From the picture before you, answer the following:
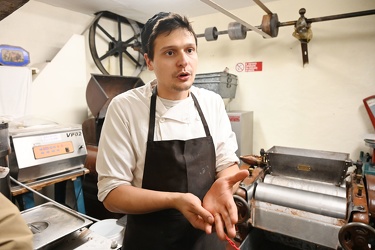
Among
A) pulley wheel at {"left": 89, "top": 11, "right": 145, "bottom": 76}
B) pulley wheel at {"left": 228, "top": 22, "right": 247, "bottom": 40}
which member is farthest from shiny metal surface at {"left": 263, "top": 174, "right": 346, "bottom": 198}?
pulley wheel at {"left": 89, "top": 11, "right": 145, "bottom": 76}

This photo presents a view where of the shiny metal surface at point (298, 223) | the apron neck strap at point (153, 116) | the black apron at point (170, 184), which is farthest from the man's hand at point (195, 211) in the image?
the shiny metal surface at point (298, 223)

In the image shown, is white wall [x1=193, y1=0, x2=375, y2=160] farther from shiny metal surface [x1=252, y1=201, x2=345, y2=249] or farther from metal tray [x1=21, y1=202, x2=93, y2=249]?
metal tray [x1=21, y1=202, x2=93, y2=249]

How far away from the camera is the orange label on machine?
202 centimetres

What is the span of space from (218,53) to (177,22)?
2720mm

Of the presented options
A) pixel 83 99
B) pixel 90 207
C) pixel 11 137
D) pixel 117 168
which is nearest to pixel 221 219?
pixel 117 168

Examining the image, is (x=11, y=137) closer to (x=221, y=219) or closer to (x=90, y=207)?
(x=90, y=207)

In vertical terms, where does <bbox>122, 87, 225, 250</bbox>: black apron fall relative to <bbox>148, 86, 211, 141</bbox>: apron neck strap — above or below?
below

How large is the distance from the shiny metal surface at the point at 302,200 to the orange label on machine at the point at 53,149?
70.2 inches

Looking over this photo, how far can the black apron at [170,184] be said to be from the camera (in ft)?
3.67

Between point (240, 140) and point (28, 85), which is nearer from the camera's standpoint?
point (28, 85)

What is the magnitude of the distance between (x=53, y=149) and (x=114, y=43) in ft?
7.43

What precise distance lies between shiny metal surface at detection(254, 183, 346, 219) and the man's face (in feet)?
4.33

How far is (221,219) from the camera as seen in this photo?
2.97 ft

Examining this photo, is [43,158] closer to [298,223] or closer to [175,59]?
[175,59]
